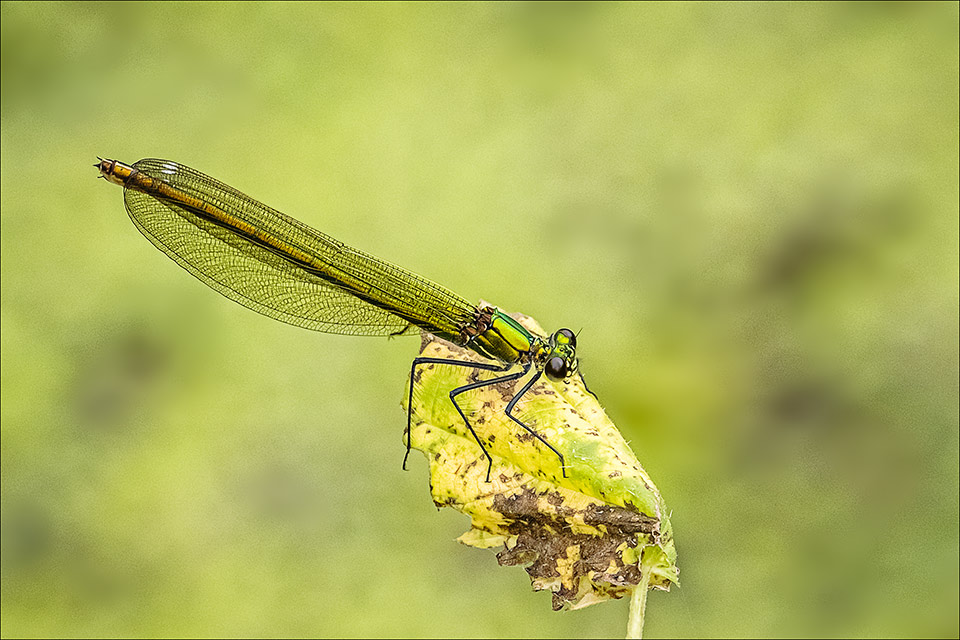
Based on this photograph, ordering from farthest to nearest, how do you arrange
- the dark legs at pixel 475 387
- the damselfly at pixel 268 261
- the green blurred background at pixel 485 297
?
the green blurred background at pixel 485 297 → the damselfly at pixel 268 261 → the dark legs at pixel 475 387

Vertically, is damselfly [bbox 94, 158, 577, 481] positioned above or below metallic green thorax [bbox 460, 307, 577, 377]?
above

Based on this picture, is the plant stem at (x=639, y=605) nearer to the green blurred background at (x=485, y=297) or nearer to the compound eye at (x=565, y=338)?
the compound eye at (x=565, y=338)

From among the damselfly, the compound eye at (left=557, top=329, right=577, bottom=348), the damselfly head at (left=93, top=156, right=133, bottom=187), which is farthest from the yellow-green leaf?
the damselfly head at (left=93, top=156, right=133, bottom=187)

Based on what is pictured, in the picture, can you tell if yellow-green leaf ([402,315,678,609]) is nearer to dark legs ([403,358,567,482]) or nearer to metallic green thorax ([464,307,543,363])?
dark legs ([403,358,567,482])

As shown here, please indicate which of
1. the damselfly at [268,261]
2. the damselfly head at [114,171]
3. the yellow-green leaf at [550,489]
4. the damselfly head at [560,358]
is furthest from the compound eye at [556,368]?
the damselfly head at [114,171]

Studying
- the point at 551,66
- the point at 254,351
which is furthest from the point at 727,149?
the point at 254,351

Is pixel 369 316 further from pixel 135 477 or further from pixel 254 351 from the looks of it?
pixel 135 477

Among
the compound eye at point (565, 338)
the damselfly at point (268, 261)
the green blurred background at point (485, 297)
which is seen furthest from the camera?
the green blurred background at point (485, 297)
